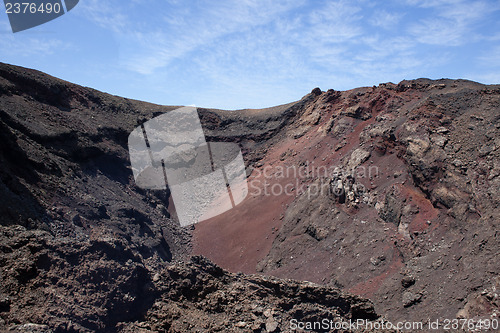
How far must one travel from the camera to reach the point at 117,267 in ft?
19.0

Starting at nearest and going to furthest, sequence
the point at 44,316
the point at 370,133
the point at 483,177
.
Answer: the point at 44,316 < the point at 483,177 < the point at 370,133

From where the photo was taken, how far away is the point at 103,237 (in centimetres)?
665

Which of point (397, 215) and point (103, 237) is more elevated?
point (103, 237)

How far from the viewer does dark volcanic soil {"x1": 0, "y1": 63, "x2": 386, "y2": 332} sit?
5.10 meters

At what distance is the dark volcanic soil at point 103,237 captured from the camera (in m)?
5.10

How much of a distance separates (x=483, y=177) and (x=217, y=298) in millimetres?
11097

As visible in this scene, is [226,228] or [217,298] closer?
[217,298]

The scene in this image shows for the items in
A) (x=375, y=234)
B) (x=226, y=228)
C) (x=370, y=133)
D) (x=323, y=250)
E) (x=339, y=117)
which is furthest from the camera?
(x=339, y=117)

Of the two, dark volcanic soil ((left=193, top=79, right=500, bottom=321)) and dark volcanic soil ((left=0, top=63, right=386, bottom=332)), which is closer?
dark volcanic soil ((left=0, top=63, right=386, bottom=332))

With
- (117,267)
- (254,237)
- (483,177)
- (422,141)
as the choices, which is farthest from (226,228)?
(117,267)

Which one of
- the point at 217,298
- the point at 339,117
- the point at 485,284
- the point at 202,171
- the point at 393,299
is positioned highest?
the point at 339,117

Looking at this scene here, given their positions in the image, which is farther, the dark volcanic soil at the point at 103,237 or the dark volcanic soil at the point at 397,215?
the dark volcanic soil at the point at 397,215

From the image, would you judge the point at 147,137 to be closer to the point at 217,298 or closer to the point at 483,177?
the point at 483,177

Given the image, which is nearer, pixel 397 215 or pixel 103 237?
pixel 103 237
